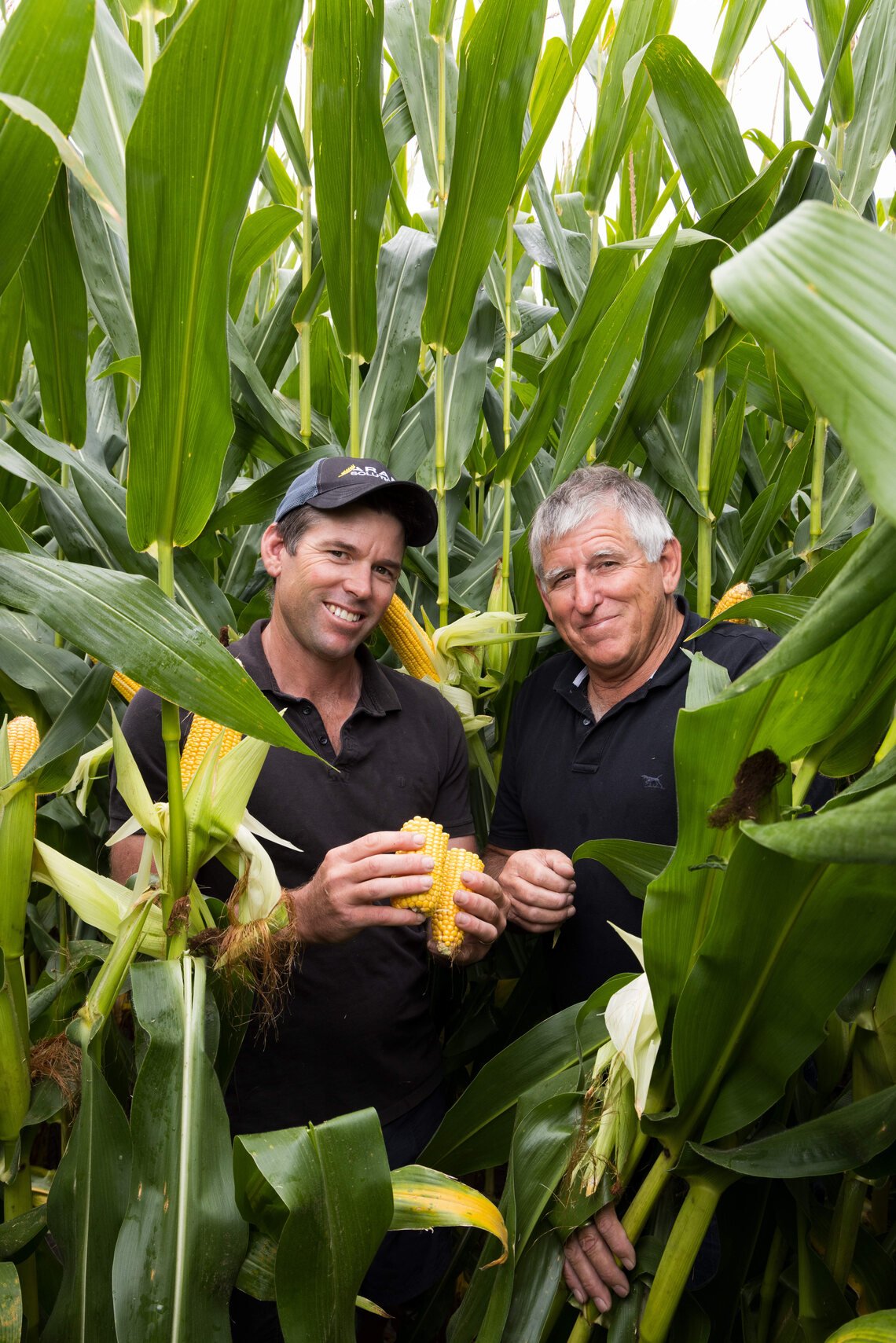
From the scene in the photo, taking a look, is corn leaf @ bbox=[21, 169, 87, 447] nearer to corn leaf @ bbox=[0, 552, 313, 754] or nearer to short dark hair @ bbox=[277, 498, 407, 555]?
short dark hair @ bbox=[277, 498, 407, 555]

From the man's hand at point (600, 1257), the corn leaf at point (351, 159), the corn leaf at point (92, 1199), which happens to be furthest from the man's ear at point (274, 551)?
the man's hand at point (600, 1257)

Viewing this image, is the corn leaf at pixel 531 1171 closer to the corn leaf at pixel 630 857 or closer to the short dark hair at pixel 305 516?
the corn leaf at pixel 630 857

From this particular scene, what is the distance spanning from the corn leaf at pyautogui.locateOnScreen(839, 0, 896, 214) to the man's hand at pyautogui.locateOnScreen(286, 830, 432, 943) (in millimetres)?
1982

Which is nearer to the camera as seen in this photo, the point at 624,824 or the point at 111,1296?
the point at 111,1296

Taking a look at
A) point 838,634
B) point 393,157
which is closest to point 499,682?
point 393,157

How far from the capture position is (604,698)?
2461 millimetres

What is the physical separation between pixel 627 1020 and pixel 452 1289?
1.29 meters

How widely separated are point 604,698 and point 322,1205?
4.95 ft

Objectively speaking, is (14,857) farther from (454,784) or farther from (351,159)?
(351,159)

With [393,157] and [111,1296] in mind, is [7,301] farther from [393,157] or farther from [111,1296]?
[111,1296]

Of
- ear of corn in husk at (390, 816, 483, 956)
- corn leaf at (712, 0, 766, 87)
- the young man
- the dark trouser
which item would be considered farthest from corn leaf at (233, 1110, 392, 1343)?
corn leaf at (712, 0, 766, 87)

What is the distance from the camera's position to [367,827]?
220 cm

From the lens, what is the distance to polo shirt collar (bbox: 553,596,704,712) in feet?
7.73

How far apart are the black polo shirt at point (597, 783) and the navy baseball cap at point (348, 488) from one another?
0.61 metres
